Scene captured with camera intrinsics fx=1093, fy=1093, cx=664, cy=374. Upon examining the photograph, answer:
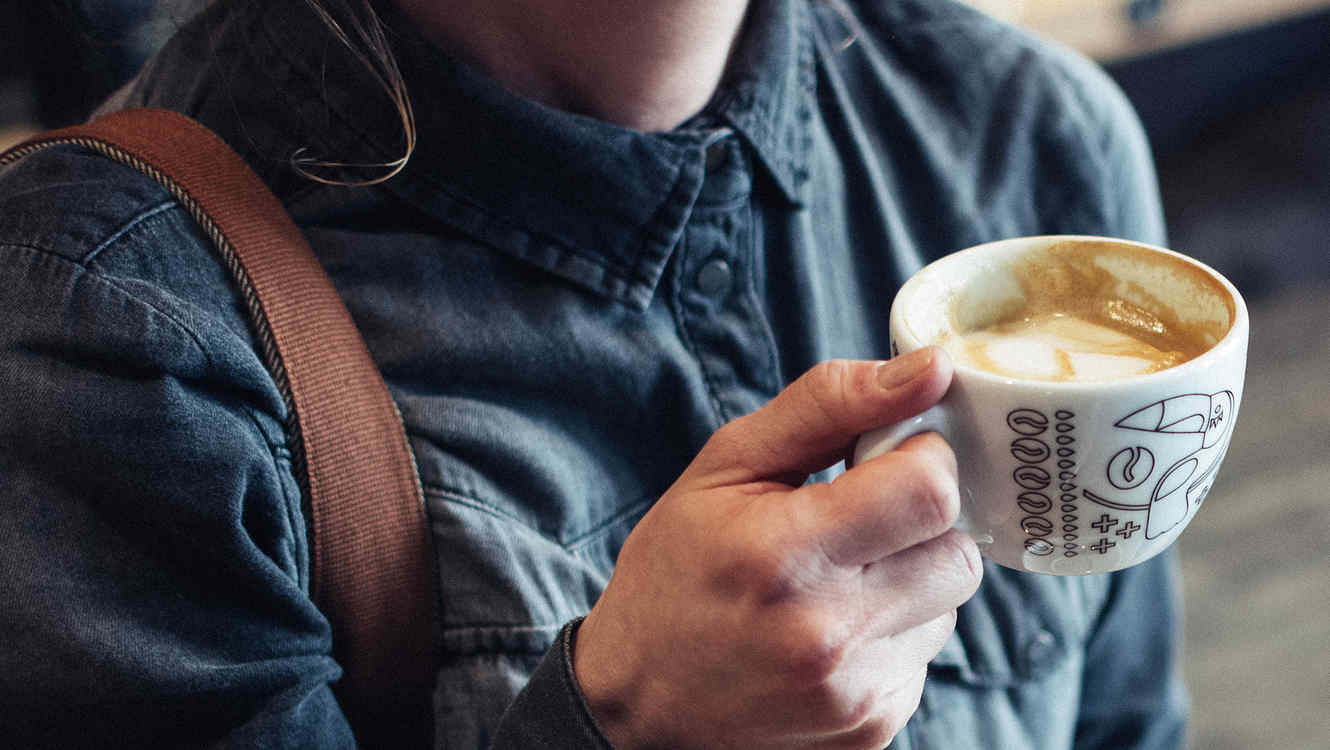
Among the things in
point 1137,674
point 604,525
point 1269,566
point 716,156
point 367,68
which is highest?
point 367,68

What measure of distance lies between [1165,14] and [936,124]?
85.4 inches

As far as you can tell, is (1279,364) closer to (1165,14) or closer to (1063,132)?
(1165,14)

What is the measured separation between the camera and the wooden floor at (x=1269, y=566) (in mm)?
1983

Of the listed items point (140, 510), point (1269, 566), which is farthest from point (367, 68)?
point (1269, 566)

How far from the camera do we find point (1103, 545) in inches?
22.8

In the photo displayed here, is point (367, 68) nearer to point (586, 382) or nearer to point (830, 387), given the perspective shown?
point (586, 382)

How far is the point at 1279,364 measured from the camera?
281 cm

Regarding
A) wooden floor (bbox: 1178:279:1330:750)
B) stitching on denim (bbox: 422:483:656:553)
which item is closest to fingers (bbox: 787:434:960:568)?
stitching on denim (bbox: 422:483:656:553)

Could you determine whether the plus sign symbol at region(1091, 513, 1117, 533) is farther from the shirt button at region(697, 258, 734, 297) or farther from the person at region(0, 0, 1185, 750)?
the shirt button at region(697, 258, 734, 297)

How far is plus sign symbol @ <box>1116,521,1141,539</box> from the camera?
57 centimetres

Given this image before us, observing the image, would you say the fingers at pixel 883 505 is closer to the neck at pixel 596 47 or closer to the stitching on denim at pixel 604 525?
the stitching on denim at pixel 604 525

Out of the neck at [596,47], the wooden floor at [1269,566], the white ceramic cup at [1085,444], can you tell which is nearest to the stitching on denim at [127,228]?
the neck at [596,47]

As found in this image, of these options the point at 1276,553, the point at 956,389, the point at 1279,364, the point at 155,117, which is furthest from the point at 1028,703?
the point at 1279,364

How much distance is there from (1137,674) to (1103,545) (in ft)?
1.89
